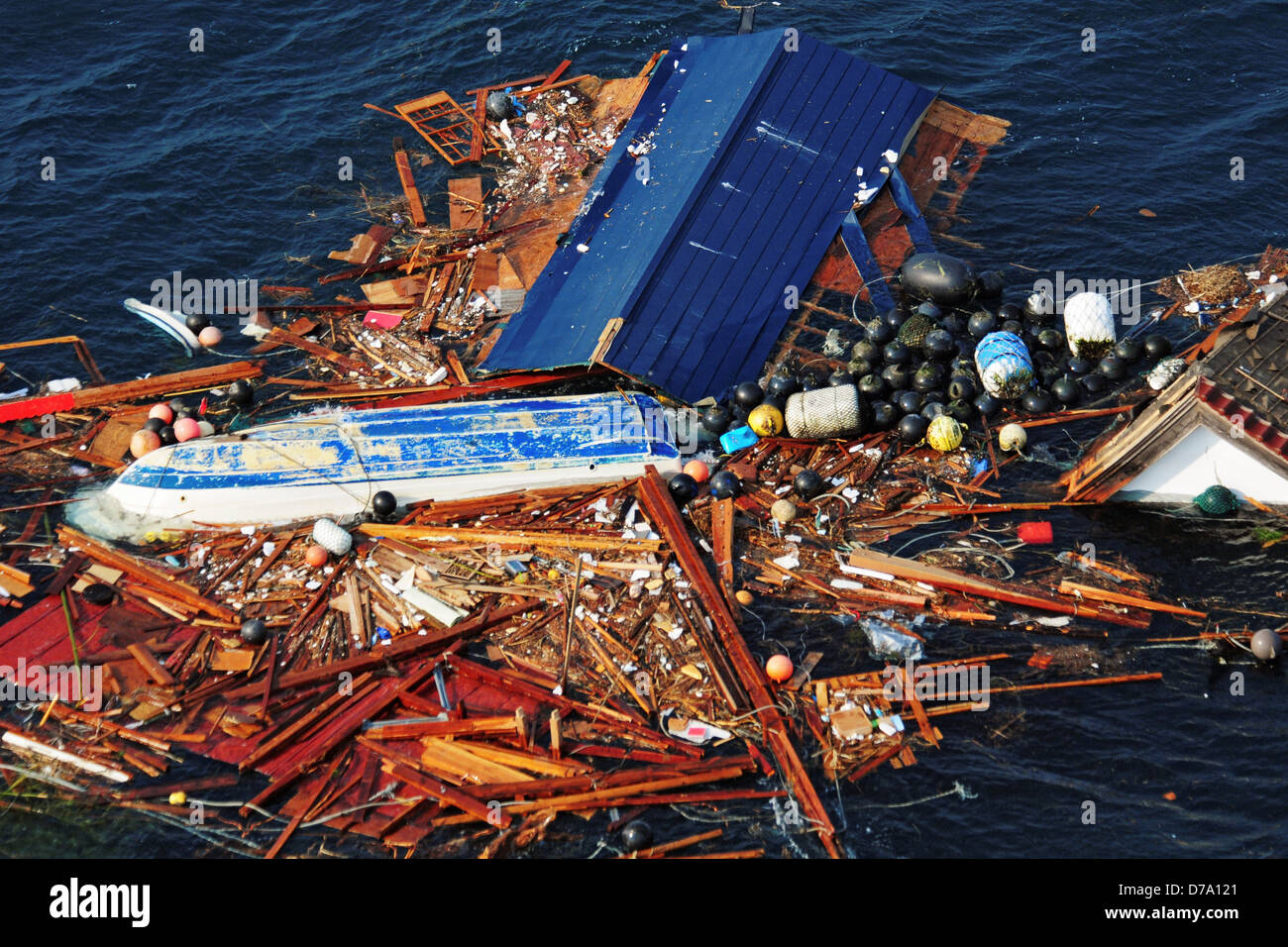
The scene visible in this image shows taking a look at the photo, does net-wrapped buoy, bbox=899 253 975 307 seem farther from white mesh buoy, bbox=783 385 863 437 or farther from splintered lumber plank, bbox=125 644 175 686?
splintered lumber plank, bbox=125 644 175 686

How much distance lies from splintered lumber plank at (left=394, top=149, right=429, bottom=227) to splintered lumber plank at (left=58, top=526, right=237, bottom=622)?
12.1 metres

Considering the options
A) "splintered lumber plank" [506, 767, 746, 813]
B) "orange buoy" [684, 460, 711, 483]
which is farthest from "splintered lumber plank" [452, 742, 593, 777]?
"orange buoy" [684, 460, 711, 483]

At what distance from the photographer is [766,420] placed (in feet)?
74.6

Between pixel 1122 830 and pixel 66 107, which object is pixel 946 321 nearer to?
pixel 1122 830

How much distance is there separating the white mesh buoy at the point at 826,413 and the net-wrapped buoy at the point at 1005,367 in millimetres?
3070

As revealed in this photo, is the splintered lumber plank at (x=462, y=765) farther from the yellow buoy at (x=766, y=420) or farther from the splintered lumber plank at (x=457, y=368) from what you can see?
the splintered lumber plank at (x=457, y=368)

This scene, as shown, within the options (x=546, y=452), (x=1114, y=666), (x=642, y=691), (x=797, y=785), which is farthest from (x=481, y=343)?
(x=1114, y=666)

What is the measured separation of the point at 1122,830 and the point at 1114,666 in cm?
318

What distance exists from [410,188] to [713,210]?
9.08 meters

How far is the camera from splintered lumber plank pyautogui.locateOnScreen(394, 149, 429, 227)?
29219mm

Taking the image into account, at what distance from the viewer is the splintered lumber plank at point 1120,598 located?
19.5m

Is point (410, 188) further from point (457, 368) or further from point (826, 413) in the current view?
point (826, 413)
